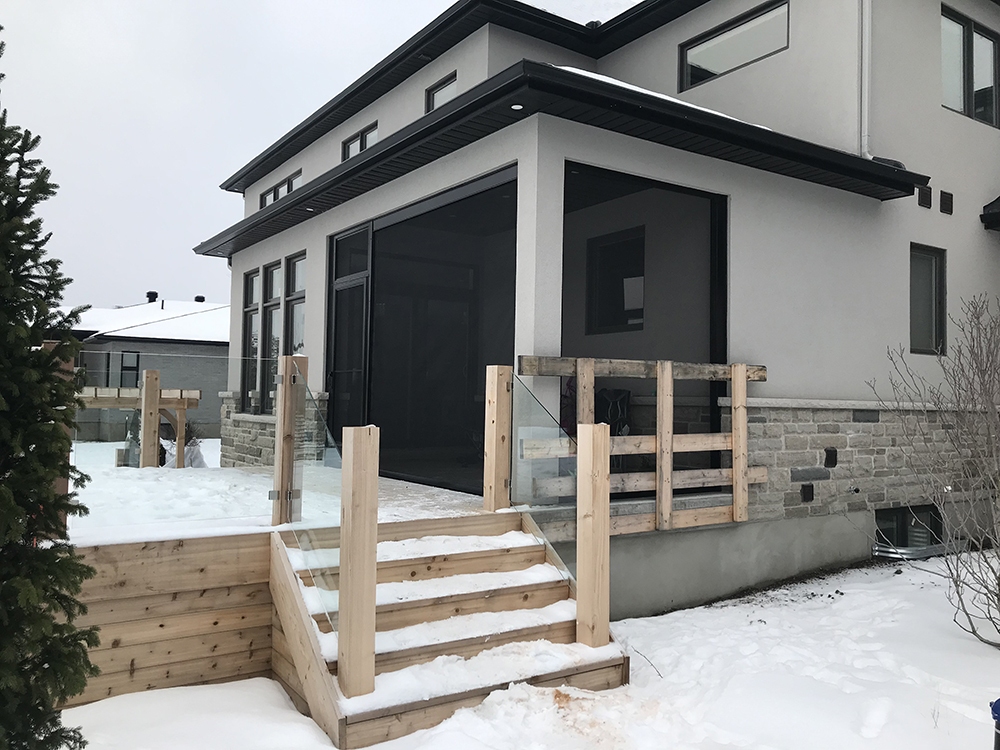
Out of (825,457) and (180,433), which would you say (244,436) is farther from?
(825,457)

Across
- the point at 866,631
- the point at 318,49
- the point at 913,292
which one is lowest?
the point at 866,631

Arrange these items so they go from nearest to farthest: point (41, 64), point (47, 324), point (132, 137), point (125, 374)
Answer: point (47, 324) < point (125, 374) < point (41, 64) < point (132, 137)

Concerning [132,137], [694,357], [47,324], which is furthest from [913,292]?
[132,137]

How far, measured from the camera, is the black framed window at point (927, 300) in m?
8.40

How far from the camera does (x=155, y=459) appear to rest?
4902 mm

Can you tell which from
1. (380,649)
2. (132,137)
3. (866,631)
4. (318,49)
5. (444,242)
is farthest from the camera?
(318,49)

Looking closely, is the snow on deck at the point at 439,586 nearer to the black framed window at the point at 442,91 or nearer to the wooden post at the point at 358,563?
the wooden post at the point at 358,563

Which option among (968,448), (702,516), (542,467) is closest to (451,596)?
(542,467)

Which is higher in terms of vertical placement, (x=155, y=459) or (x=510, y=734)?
(x=155, y=459)

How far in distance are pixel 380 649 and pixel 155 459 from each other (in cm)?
218

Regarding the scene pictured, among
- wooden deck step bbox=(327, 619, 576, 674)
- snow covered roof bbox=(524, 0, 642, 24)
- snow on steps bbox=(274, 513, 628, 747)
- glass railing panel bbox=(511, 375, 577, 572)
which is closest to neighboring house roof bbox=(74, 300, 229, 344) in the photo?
snow covered roof bbox=(524, 0, 642, 24)

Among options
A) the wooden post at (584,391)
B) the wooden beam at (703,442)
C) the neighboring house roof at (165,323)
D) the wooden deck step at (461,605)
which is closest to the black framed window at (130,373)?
the wooden deck step at (461,605)

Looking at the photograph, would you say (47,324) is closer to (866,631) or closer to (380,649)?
(380,649)

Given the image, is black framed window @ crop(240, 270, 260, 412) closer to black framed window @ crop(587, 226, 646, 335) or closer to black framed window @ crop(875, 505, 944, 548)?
black framed window @ crop(587, 226, 646, 335)
